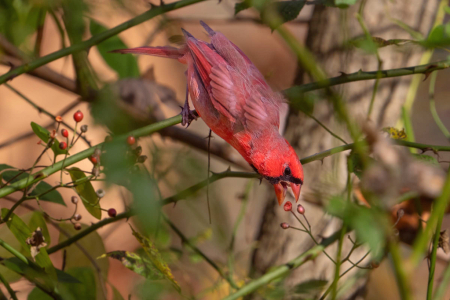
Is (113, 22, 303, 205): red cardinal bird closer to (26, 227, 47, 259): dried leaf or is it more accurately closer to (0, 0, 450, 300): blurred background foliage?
(0, 0, 450, 300): blurred background foliage

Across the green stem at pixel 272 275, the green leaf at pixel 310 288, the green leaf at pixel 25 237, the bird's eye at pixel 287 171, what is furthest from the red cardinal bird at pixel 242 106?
the green leaf at pixel 25 237

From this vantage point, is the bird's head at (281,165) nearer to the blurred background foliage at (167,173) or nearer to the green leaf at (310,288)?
the blurred background foliage at (167,173)

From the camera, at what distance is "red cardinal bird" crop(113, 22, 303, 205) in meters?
0.83

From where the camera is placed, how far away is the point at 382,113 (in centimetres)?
141

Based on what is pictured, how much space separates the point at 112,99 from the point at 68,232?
0.88 metres

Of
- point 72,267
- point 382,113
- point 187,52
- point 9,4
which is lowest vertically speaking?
point 72,267

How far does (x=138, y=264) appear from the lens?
3.00ft

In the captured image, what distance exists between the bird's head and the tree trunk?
0.31 meters

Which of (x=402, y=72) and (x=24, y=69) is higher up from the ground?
(x=24, y=69)

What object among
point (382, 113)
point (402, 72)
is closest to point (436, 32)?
point (402, 72)

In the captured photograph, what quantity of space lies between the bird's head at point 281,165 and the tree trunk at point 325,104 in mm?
312

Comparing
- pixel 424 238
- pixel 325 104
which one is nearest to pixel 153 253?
pixel 424 238

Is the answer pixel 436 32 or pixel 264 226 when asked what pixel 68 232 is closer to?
pixel 264 226

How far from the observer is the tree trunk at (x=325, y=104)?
1.33m
